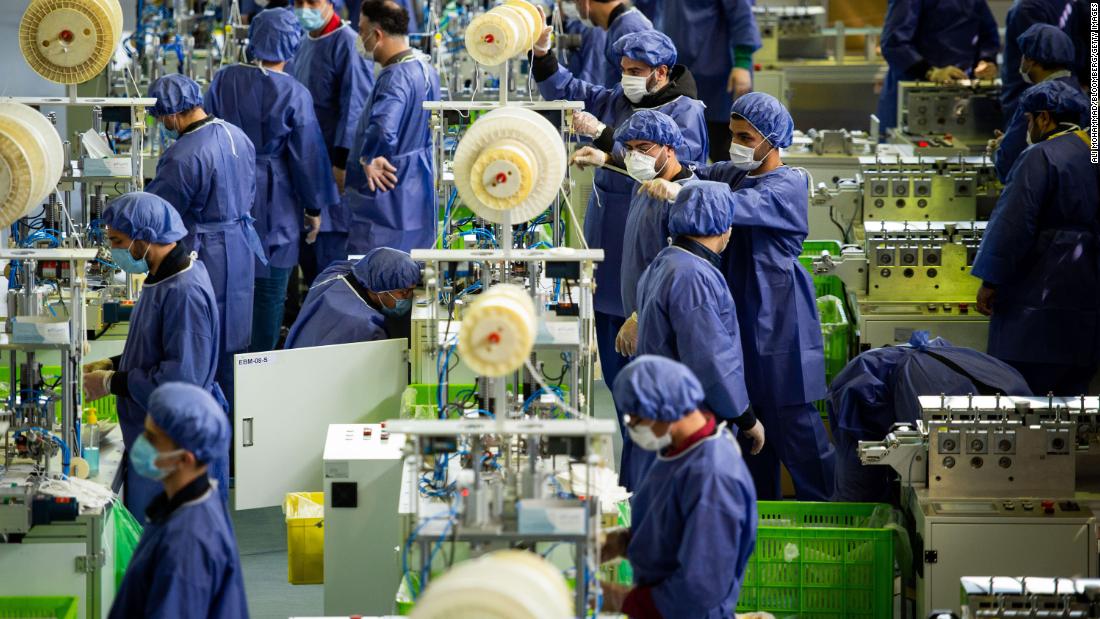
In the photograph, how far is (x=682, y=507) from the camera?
3955mm

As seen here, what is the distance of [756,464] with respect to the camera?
238 inches

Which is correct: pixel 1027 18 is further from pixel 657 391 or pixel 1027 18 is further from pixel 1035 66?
pixel 657 391

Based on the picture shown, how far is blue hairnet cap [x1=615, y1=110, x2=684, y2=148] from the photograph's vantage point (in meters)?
5.77

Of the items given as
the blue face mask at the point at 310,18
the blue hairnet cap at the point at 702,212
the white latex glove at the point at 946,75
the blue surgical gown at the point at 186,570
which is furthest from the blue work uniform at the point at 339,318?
the white latex glove at the point at 946,75

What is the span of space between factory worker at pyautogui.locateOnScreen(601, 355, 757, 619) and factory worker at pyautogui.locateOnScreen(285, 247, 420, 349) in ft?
7.54

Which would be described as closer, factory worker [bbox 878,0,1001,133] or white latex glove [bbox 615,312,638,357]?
white latex glove [bbox 615,312,638,357]

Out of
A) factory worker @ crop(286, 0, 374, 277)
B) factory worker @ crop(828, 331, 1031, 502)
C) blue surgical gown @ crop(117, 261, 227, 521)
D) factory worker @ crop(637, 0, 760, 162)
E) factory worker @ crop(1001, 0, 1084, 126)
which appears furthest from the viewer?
factory worker @ crop(637, 0, 760, 162)

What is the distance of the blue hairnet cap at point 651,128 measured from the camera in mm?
5766

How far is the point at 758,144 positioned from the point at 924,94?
3.33 metres

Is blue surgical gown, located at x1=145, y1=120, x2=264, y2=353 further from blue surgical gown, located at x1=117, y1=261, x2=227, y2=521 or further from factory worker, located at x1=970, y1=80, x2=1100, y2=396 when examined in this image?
factory worker, located at x1=970, y1=80, x2=1100, y2=396

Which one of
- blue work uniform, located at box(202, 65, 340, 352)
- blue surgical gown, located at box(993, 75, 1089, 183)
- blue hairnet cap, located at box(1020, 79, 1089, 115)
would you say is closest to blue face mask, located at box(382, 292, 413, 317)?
blue work uniform, located at box(202, 65, 340, 352)

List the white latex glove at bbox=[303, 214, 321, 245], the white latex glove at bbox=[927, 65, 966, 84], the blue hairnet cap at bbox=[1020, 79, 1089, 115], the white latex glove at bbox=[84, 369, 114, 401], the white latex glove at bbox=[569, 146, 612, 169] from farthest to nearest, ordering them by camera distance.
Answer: the white latex glove at bbox=[927, 65, 966, 84]
the white latex glove at bbox=[303, 214, 321, 245]
the blue hairnet cap at bbox=[1020, 79, 1089, 115]
the white latex glove at bbox=[569, 146, 612, 169]
the white latex glove at bbox=[84, 369, 114, 401]

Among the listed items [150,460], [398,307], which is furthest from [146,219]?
[150,460]

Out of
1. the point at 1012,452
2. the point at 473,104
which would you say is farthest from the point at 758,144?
the point at 1012,452
